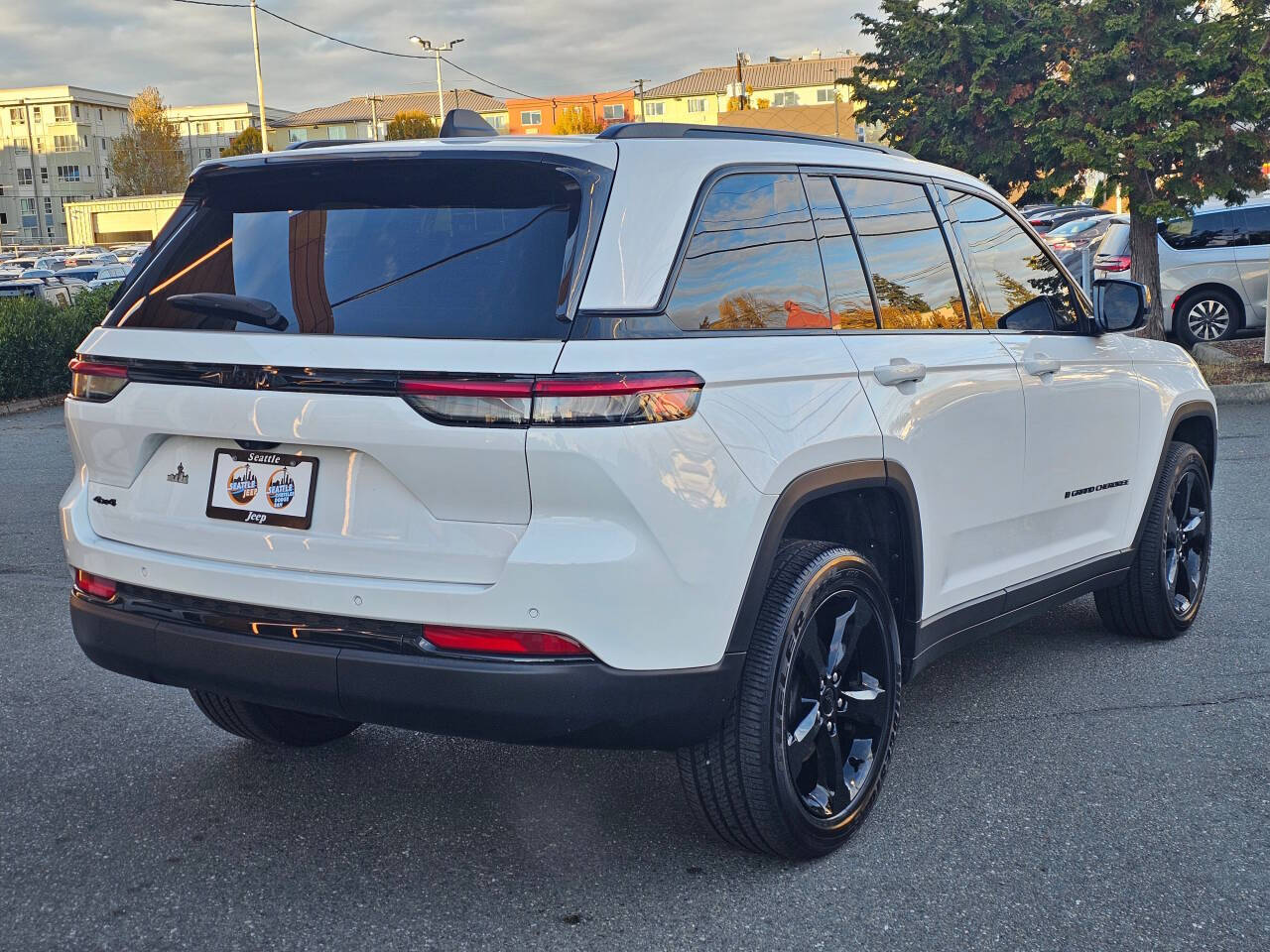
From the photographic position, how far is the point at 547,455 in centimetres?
281

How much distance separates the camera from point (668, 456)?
2.90 metres

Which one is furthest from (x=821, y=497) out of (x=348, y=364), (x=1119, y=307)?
(x=1119, y=307)

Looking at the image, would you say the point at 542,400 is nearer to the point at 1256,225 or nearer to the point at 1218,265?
the point at 1218,265

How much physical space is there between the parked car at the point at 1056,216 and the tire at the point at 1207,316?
15.0 m

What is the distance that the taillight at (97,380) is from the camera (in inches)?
131

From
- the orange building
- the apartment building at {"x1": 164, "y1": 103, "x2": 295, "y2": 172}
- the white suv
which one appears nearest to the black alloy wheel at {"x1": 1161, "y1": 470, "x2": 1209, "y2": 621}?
the white suv

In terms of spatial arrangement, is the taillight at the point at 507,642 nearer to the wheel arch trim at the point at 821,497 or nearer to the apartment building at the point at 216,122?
the wheel arch trim at the point at 821,497

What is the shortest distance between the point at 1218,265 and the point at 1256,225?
25.3 inches

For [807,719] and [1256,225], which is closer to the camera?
[807,719]

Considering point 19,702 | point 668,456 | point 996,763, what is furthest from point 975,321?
point 19,702

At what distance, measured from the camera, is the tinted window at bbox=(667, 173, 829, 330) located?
3178 mm

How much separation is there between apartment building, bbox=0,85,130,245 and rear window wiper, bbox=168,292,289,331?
125m

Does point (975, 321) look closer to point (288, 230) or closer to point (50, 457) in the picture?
point (288, 230)

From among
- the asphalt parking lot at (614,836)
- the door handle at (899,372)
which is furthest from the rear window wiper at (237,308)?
the door handle at (899,372)
